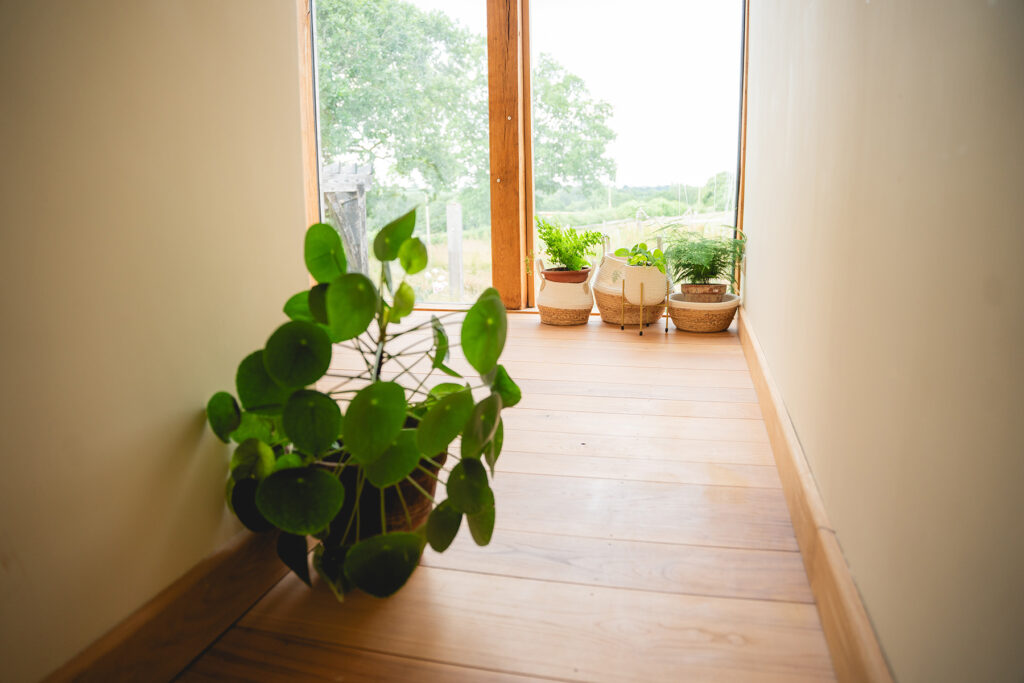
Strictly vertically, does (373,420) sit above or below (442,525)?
above

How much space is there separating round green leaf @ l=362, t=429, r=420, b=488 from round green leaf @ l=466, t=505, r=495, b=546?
0.12 metres

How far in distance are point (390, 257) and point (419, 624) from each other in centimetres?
54

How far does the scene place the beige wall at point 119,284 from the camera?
2.34 feet

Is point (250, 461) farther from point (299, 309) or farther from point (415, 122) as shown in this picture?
point (415, 122)

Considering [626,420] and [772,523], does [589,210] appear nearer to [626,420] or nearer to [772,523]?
[626,420]

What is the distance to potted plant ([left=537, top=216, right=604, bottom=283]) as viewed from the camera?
3.12 meters

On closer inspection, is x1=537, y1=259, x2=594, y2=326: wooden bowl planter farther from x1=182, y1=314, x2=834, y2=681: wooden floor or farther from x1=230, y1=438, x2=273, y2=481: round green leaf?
x1=230, y1=438, x2=273, y2=481: round green leaf

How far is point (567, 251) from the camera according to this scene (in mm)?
3135

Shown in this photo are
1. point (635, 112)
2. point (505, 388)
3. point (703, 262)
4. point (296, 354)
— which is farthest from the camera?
point (635, 112)

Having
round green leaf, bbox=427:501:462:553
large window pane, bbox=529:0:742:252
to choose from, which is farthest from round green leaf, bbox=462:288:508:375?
large window pane, bbox=529:0:742:252

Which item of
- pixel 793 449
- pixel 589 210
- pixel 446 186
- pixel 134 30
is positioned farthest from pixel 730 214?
pixel 134 30

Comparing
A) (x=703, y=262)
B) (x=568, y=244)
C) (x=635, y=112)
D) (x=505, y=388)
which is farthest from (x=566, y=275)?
(x=505, y=388)

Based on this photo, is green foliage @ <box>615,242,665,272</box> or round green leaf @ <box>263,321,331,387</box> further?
green foliage @ <box>615,242,665,272</box>

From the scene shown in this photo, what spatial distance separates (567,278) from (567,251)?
0.41 ft
